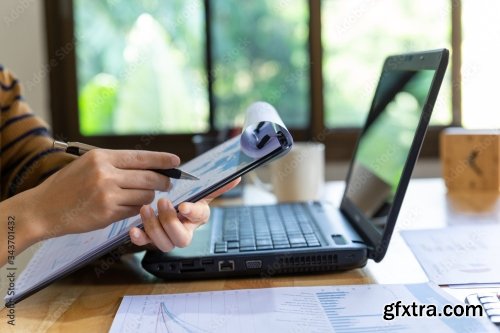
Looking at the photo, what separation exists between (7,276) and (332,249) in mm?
427

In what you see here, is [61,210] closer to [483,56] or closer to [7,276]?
[7,276]

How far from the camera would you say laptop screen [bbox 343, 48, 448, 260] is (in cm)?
78

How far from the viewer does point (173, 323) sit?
2.03 ft

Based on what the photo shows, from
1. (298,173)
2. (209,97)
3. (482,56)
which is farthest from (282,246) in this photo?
(482,56)

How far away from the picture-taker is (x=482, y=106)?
2012 mm

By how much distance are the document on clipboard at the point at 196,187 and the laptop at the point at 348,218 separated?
0.25 feet

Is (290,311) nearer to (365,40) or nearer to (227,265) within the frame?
(227,265)

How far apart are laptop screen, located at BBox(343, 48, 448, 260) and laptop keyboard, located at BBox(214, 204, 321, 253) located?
9 centimetres

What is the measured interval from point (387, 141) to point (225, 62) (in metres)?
1.11

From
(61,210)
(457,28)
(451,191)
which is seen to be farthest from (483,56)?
(61,210)

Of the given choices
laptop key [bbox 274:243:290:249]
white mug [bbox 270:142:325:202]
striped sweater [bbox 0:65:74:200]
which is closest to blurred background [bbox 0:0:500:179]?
white mug [bbox 270:142:325:202]

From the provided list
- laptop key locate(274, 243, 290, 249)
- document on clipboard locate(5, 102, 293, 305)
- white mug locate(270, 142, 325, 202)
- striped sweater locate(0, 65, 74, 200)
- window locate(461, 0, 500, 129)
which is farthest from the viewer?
window locate(461, 0, 500, 129)

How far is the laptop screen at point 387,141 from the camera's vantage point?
781mm

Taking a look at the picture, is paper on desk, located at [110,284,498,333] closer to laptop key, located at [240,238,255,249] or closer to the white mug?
laptop key, located at [240,238,255,249]
